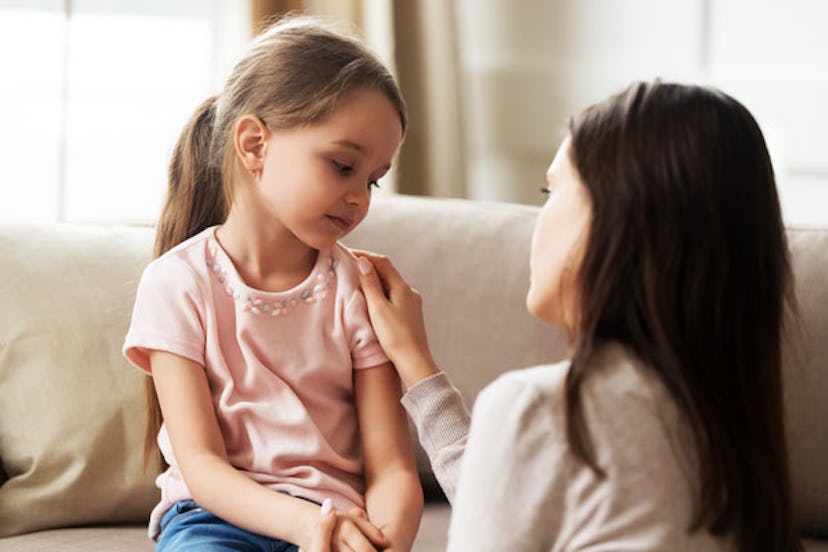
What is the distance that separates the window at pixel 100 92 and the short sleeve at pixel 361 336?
1.31m

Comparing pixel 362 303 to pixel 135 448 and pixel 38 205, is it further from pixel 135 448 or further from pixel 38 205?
pixel 38 205

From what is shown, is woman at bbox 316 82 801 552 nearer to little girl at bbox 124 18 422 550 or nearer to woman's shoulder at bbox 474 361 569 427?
woman's shoulder at bbox 474 361 569 427

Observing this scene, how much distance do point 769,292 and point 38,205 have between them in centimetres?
194

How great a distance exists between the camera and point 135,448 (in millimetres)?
1883

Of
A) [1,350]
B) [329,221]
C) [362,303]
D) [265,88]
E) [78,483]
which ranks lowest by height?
[78,483]

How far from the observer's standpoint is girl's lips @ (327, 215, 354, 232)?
1.54 metres

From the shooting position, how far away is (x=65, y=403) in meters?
1.86

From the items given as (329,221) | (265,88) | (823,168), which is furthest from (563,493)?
(823,168)

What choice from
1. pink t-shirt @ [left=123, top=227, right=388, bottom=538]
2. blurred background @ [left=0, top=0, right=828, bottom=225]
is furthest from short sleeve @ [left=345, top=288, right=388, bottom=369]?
blurred background @ [left=0, top=0, right=828, bottom=225]

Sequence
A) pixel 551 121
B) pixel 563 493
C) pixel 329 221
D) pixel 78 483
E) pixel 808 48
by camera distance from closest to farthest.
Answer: pixel 563 493 → pixel 329 221 → pixel 78 483 → pixel 808 48 → pixel 551 121

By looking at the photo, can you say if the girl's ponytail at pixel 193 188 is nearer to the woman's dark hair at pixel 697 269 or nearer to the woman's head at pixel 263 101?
the woman's head at pixel 263 101

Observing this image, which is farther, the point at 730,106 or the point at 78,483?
the point at 78,483

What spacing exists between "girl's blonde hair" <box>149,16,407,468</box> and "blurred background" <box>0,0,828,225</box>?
981mm

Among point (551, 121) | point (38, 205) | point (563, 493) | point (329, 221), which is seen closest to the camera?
point (563, 493)
